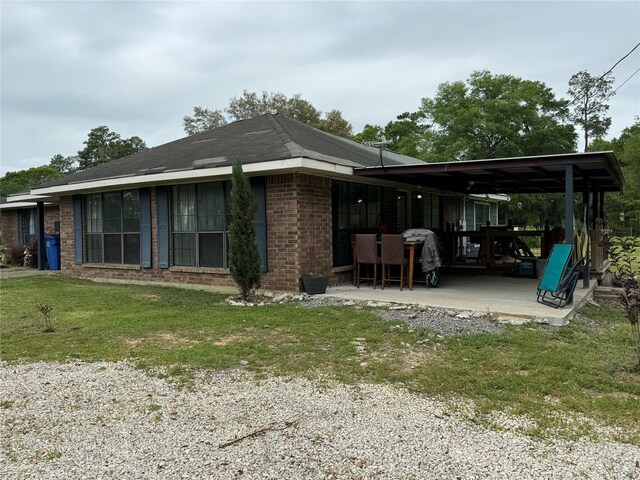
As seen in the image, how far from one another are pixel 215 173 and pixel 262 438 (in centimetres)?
640

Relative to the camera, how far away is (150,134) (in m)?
55.0

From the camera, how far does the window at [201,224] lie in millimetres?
9375

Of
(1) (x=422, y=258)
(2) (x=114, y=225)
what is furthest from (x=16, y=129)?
(1) (x=422, y=258)

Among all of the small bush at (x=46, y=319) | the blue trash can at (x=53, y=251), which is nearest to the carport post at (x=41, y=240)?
the blue trash can at (x=53, y=251)

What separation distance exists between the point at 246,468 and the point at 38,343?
392cm

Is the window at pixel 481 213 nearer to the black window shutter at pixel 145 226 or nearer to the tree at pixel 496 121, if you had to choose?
the tree at pixel 496 121

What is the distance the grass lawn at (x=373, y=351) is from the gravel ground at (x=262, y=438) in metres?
0.30

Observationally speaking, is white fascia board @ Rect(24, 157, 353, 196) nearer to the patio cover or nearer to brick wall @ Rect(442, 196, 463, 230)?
the patio cover

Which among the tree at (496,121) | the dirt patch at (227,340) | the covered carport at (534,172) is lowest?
the dirt patch at (227,340)

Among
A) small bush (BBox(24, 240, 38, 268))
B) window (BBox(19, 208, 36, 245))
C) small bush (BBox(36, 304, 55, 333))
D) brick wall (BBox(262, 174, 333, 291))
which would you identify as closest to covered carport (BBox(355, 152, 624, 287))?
A: brick wall (BBox(262, 174, 333, 291))

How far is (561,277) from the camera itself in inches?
269

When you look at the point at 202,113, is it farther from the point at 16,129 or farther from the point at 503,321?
the point at 503,321

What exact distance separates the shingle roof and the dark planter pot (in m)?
2.03

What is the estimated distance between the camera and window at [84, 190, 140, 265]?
10898 mm
